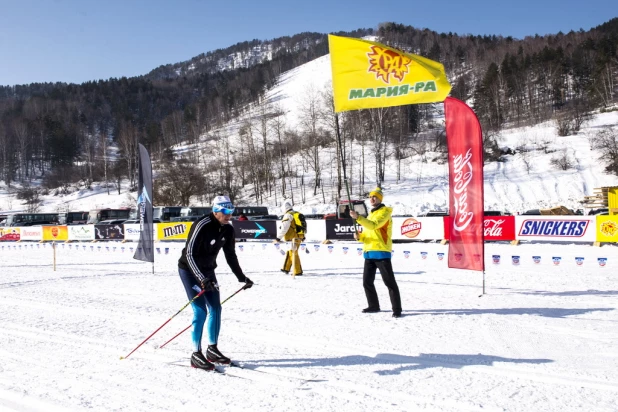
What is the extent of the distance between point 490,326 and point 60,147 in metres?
92.9

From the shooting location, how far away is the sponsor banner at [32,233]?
94.7 ft

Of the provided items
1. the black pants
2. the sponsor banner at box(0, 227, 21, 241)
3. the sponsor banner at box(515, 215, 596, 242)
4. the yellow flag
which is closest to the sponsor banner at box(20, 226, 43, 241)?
the sponsor banner at box(0, 227, 21, 241)

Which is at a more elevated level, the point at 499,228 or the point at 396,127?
the point at 396,127

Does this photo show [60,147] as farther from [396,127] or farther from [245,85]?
[396,127]

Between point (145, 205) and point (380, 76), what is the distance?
7.67 metres

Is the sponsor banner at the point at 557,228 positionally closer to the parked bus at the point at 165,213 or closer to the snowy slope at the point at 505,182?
the snowy slope at the point at 505,182

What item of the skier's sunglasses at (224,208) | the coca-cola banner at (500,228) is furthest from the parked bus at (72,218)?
the skier's sunglasses at (224,208)

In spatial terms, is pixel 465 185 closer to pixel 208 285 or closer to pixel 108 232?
pixel 208 285

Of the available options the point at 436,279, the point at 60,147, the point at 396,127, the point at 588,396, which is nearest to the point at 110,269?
the point at 436,279

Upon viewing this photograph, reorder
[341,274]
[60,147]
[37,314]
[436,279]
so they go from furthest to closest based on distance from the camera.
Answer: [60,147] → [341,274] → [436,279] → [37,314]

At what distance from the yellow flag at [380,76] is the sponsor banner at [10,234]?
29.4m

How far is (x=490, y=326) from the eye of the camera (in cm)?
648


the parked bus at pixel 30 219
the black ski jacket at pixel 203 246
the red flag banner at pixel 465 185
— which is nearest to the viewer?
the black ski jacket at pixel 203 246

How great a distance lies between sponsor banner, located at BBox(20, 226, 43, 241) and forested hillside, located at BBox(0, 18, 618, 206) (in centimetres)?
1991
